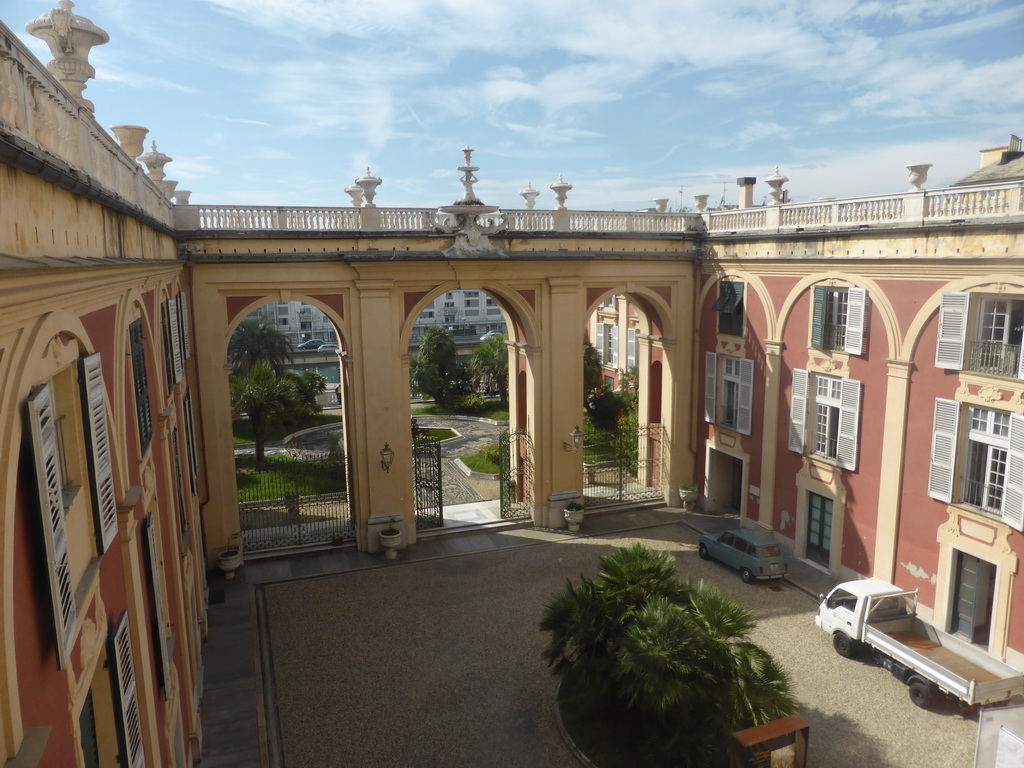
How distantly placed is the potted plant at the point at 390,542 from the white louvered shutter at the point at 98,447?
1295cm

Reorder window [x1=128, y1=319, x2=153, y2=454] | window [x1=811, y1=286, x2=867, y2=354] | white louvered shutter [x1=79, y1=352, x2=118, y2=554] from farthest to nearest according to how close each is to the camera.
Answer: window [x1=811, y1=286, x2=867, y2=354] < window [x1=128, y1=319, x2=153, y2=454] < white louvered shutter [x1=79, y1=352, x2=118, y2=554]

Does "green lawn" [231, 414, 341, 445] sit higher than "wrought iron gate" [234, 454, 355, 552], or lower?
lower

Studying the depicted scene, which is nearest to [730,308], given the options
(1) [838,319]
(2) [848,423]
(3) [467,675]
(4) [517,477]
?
(1) [838,319]

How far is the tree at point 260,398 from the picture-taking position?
25.9 meters

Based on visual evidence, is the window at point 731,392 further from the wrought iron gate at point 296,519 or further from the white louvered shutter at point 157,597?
the white louvered shutter at point 157,597

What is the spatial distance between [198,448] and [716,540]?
12.6 meters

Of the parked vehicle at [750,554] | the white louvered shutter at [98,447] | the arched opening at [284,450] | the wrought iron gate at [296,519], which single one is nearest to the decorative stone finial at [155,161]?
the arched opening at [284,450]

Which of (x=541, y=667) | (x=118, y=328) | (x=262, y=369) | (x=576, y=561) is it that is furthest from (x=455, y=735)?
(x=262, y=369)

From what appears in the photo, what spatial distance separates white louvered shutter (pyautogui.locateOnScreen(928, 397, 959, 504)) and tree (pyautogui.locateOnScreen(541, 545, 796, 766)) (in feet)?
20.1

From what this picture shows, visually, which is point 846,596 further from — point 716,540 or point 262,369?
point 262,369

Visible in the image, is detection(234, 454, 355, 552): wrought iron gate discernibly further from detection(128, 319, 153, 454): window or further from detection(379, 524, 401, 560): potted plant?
detection(128, 319, 153, 454): window

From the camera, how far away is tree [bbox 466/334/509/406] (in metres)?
37.3

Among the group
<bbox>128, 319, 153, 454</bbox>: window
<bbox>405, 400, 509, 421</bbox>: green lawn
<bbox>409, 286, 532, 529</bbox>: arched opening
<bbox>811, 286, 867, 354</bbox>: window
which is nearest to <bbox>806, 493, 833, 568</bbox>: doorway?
<bbox>811, 286, 867, 354</bbox>: window

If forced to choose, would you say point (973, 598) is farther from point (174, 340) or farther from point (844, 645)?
point (174, 340)
